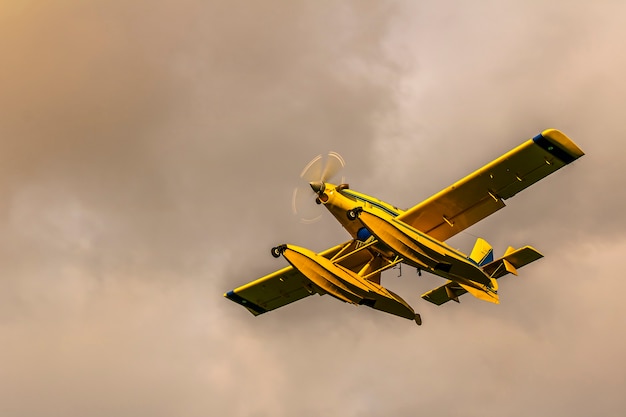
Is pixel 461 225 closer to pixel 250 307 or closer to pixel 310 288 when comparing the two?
pixel 310 288

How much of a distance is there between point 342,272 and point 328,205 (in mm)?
2553

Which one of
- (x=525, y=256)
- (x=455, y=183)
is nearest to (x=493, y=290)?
(x=525, y=256)

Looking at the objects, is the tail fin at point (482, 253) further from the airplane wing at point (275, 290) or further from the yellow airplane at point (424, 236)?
the airplane wing at point (275, 290)

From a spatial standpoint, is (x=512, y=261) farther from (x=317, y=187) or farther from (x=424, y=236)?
(x=317, y=187)

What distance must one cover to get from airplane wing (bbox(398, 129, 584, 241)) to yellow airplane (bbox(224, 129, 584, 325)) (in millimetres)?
33

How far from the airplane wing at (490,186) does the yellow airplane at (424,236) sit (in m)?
0.03

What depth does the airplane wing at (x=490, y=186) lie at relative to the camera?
3756 cm

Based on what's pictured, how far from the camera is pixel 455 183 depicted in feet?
129

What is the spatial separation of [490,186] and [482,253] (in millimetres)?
6328

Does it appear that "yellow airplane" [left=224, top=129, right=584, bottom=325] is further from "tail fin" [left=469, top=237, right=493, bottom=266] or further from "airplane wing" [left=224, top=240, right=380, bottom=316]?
"tail fin" [left=469, top=237, right=493, bottom=266]

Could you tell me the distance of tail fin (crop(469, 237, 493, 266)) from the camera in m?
44.5

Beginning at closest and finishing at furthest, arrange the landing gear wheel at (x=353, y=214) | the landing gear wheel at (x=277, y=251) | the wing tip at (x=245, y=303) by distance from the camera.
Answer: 1. the landing gear wheel at (x=353, y=214)
2. the landing gear wheel at (x=277, y=251)
3. the wing tip at (x=245, y=303)

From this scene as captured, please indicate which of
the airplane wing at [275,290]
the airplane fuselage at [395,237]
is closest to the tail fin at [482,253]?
the airplane fuselage at [395,237]

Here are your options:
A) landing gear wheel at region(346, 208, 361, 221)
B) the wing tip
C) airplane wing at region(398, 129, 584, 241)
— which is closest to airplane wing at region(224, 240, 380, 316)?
the wing tip
